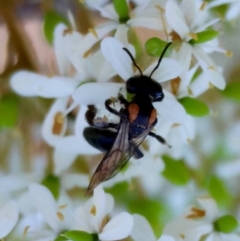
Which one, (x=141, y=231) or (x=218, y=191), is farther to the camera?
(x=218, y=191)

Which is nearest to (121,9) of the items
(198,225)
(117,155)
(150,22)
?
(150,22)

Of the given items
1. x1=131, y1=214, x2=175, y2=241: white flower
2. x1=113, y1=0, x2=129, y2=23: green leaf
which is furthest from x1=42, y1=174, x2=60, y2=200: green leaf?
x1=113, y1=0, x2=129, y2=23: green leaf

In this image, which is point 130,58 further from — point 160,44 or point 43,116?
point 43,116

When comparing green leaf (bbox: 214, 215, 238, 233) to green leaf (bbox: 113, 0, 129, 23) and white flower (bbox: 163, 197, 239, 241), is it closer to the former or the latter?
white flower (bbox: 163, 197, 239, 241)

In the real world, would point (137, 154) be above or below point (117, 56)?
below

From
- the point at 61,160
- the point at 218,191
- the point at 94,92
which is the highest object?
the point at 94,92

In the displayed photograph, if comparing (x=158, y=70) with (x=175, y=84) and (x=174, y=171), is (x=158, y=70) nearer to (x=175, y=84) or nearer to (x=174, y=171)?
(x=175, y=84)

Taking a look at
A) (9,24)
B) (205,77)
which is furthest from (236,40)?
(9,24)
